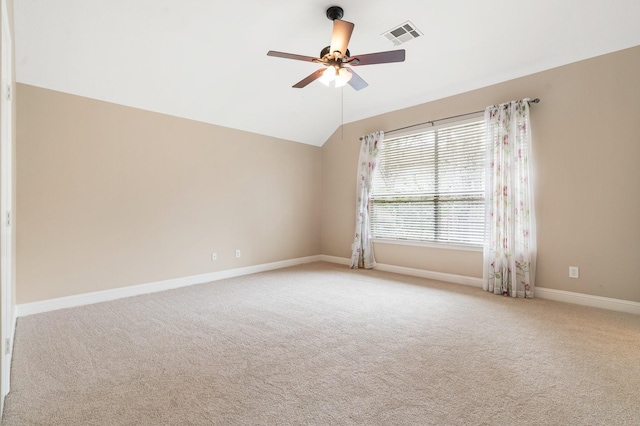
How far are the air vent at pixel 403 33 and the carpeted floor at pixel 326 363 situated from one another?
3.06 m

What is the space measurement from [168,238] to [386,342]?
10.6 ft

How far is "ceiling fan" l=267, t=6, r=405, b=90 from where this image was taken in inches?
100

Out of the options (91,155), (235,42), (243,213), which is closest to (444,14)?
(235,42)

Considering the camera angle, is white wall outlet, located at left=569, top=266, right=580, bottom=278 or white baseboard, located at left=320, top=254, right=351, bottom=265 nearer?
white wall outlet, located at left=569, top=266, right=580, bottom=278

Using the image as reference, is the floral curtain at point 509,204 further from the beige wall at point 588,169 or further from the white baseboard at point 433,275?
the white baseboard at point 433,275

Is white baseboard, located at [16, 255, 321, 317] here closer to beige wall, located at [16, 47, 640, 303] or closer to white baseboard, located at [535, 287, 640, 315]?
beige wall, located at [16, 47, 640, 303]

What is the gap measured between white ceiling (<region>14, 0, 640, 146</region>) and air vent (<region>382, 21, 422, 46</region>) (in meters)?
0.07

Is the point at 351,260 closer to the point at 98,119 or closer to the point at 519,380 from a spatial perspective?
the point at 519,380

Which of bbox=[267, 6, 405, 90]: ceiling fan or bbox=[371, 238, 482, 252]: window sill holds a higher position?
bbox=[267, 6, 405, 90]: ceiling fan

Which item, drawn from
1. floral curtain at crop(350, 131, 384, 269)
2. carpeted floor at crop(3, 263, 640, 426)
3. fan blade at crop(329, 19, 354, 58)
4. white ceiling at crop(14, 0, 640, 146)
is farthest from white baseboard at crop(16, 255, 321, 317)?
fan blade at crop(329, 19, 354, 58)

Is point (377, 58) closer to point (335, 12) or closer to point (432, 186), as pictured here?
point (335, 12)

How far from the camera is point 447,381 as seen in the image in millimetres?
1914

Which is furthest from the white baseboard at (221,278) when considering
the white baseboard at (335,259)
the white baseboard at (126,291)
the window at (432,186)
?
the white baseboard at (335,259)

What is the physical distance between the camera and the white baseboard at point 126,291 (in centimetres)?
317
